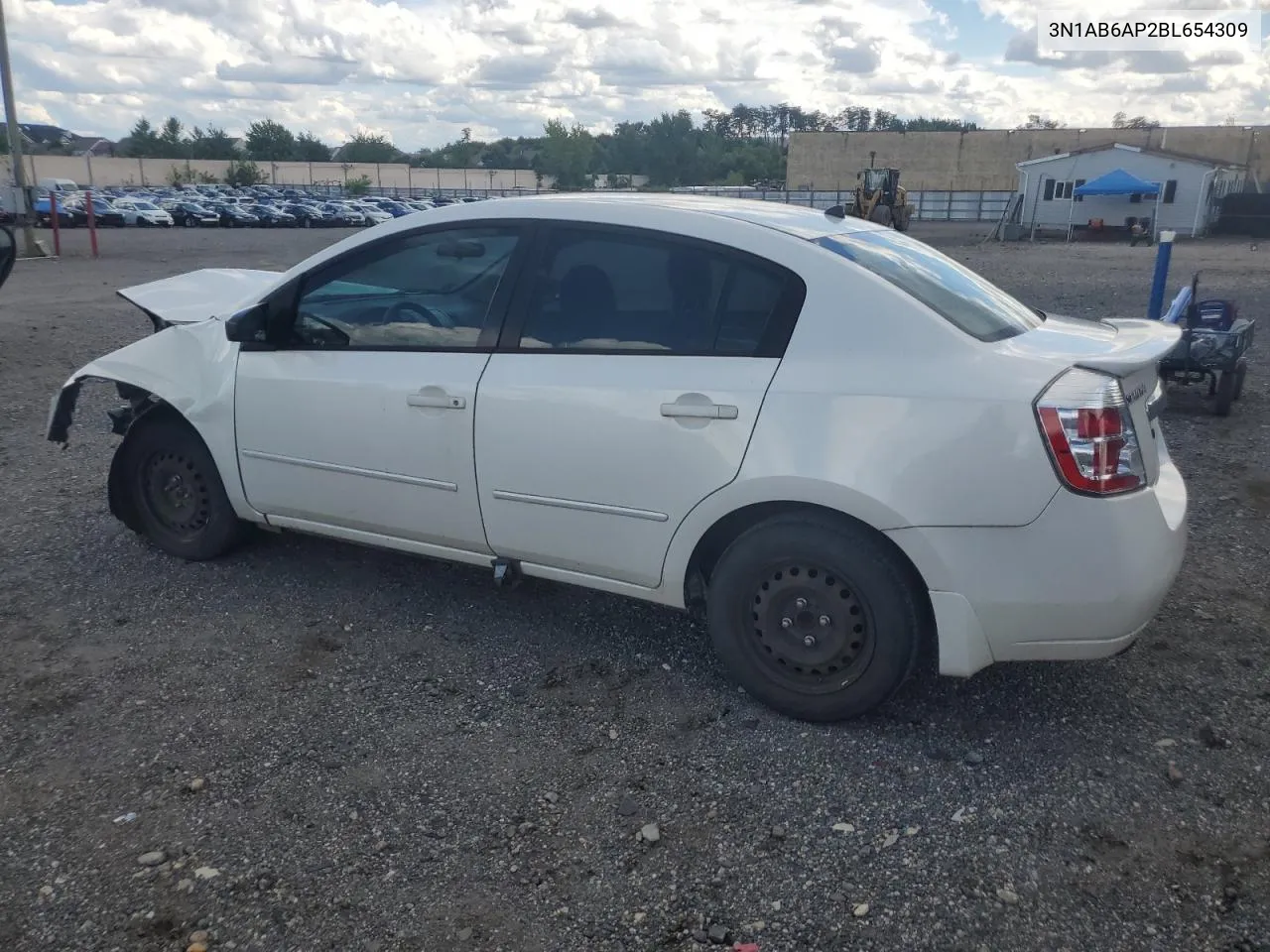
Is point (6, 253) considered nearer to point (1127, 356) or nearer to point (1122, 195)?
point (1127, 356)

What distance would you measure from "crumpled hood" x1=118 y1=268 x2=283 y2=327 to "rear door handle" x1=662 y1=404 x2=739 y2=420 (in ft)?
7.27

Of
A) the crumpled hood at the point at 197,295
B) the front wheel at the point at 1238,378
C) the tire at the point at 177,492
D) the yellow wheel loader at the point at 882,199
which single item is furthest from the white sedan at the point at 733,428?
the yellow wheel loader at the point at 882,199

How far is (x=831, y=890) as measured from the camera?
9.05 feet

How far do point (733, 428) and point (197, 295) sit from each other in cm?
336

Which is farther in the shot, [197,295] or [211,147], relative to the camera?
[211,147]

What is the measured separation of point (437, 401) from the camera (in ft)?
12.9

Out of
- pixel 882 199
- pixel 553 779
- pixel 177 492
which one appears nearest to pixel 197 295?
pixel 177 492

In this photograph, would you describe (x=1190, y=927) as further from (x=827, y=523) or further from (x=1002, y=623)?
(x=827, y=523)

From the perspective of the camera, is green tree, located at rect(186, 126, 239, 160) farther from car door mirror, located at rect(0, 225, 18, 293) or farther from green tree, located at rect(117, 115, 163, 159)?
car door mirror, located at rect(0, 225, 18, 293)

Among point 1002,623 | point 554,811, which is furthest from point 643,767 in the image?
point 1002,623

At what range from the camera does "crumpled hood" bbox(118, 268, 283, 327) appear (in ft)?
16.5

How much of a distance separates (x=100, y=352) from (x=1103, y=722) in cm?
1063

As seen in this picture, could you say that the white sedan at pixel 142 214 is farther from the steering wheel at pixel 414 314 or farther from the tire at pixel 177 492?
the steering wheel at pixel 414 314

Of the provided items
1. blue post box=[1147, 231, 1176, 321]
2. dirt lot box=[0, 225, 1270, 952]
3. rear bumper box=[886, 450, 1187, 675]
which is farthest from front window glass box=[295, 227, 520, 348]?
blue post box=[1147, 231, 1176, 321]
